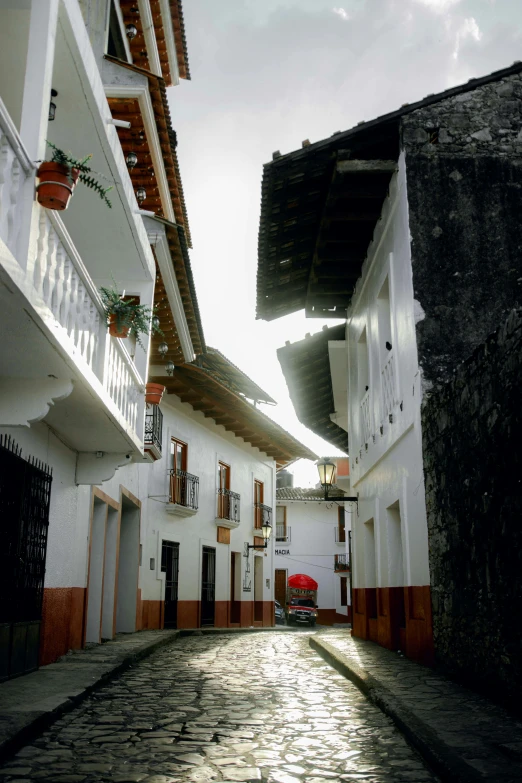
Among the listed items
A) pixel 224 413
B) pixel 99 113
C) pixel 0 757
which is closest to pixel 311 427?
pixel 224 413

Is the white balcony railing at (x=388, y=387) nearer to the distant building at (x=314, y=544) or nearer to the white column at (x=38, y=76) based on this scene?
the white column at (x=38, y=76)

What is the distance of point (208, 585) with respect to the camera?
71.4 ft

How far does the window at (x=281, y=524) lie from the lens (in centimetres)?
4147

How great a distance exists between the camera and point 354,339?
1348 cm

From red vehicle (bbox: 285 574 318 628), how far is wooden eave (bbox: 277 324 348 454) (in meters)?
18.1

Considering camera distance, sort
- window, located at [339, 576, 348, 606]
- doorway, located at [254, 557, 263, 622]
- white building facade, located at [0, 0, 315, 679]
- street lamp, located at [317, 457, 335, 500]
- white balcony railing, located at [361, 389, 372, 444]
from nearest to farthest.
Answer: white building facade, located at [0, 0, 315, 679]
white balcony railing, located at [361, 389, 372, 444]
street lamp, located at [317, 457, 335, 500]
doorway, located at [254, 557, 263, 622]
window, located at [339, 576, 348, 606]

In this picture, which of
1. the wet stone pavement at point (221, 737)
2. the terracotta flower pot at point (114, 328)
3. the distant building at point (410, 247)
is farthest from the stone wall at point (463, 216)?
the wet stone pavement at point (221, 737)

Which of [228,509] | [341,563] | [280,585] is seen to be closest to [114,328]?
[228,509]

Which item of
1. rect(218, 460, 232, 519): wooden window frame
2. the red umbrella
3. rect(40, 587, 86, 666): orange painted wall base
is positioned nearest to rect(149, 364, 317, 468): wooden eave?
rect(218, 460, 232, 519): wooden window frame

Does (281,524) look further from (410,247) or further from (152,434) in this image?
(410,247)

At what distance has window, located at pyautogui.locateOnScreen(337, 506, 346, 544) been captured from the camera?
41031 mm

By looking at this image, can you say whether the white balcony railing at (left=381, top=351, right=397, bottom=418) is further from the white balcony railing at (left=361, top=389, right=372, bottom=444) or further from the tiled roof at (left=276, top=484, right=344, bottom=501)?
the tiled roof at (left=276, top=484, right=344, bottom=501)

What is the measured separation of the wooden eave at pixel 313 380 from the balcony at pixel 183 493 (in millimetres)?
3717

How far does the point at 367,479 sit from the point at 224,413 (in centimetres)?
911
